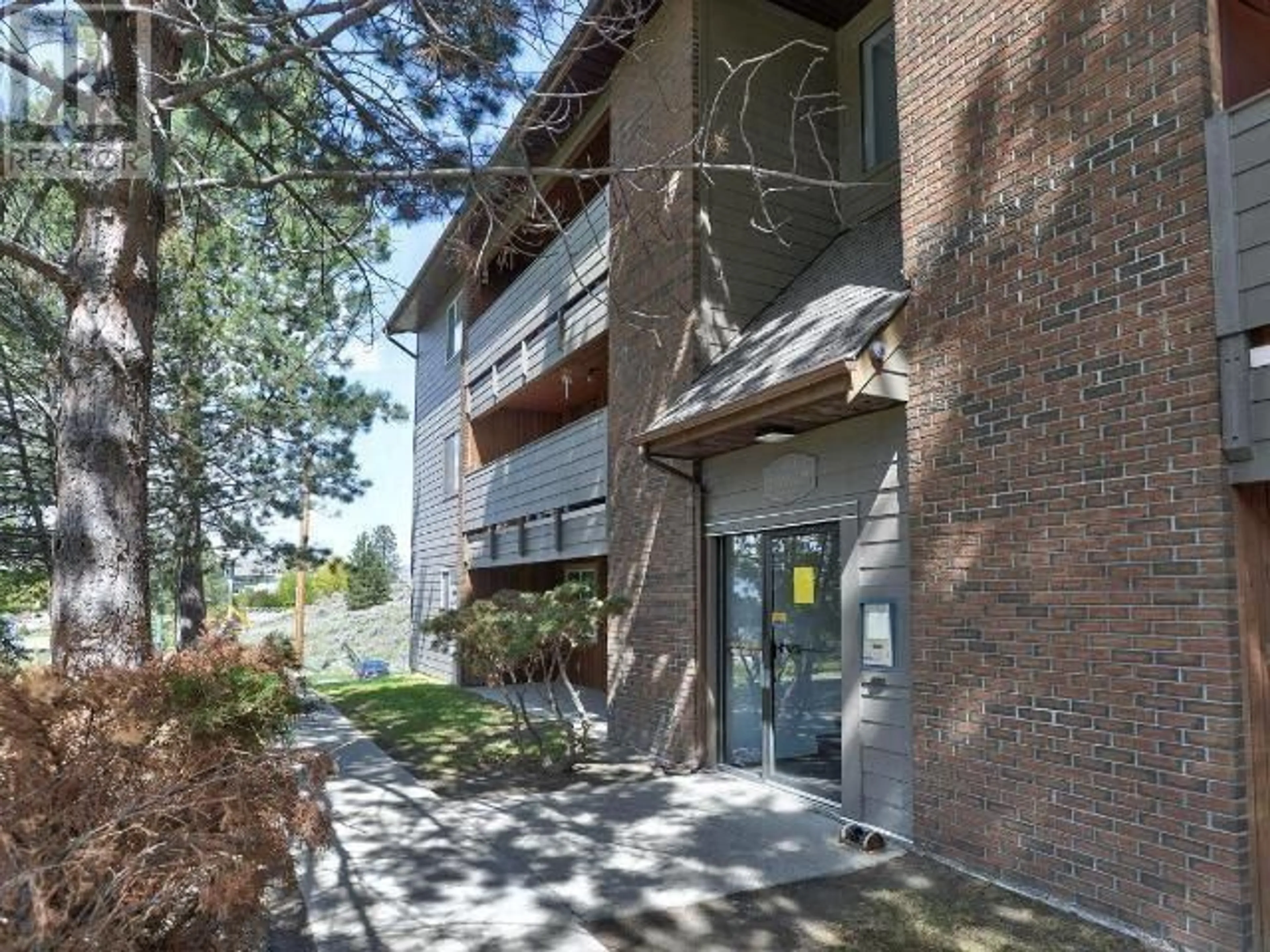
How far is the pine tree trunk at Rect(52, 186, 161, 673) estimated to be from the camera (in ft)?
15.8

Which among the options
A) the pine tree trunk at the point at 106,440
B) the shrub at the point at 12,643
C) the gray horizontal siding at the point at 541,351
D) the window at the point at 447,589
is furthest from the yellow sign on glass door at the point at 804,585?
the window at the point at 447,589

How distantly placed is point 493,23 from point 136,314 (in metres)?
2.92

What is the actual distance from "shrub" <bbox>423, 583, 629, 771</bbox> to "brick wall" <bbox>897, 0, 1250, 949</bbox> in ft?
12.3

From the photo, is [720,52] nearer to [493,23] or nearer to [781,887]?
[493,23]

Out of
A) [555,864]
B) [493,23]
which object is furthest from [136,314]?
[555,864]

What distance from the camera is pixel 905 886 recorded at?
532 cm

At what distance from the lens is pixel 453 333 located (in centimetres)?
2045

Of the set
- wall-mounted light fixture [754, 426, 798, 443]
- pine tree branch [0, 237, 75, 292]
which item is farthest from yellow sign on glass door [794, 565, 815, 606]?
pine tree branch [0, 237, 75, 292]

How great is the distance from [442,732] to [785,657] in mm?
5654

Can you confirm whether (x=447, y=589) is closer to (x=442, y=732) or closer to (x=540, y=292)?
(x=540, y=292)

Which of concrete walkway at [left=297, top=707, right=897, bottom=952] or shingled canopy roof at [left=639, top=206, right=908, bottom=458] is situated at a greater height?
shingled canopy roof at [left=639, top=206, right=908, bottom=458]

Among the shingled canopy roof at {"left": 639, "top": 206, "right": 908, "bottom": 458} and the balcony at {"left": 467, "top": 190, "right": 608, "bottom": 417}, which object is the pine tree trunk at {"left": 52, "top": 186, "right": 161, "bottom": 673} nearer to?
the shingled canopy roof at {"left": 639, "top": 206, "right": 908, "bottom": 458}

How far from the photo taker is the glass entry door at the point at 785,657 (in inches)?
287

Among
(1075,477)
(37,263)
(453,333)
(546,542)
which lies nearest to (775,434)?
(1075,477)
